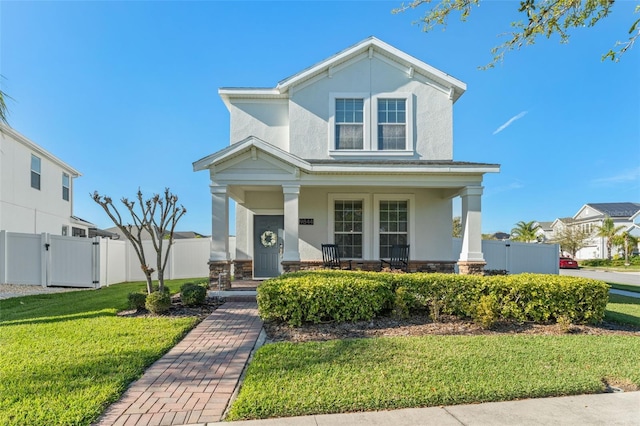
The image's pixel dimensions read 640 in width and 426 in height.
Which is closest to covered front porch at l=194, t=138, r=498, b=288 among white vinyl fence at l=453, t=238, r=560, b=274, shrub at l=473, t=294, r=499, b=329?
shrub at l=473, t=294, r=499, b=329

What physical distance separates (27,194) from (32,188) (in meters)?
0.60

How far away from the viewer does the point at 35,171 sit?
1642cm

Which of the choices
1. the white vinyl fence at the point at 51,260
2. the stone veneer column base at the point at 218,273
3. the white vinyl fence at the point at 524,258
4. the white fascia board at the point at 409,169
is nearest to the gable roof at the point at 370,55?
the white fascia board at the point at 409,169

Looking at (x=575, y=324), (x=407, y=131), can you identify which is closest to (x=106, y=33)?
(x=407, y=131)

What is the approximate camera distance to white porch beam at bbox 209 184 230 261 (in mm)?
8742

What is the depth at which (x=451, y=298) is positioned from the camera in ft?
21.1

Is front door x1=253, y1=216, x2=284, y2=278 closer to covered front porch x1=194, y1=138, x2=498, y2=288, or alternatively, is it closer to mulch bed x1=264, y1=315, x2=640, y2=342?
covered front porch x1=194, y1=138, x2=498, y2=288

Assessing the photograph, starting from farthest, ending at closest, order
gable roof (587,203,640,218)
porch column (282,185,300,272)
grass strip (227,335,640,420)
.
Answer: gable roof (587,203,640,218) < porch column (282,185,300,272) < grass strip (227,335,640,420)

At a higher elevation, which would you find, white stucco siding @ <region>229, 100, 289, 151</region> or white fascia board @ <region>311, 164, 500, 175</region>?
white stucco siding @ <region>229, 100, 289, 151</region>

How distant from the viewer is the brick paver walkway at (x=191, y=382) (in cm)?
308

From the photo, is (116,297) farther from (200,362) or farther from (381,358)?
(381,358)

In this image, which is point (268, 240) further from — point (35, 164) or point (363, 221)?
point (35, 164)

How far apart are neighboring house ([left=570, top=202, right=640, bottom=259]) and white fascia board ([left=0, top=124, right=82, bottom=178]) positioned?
5219 cm

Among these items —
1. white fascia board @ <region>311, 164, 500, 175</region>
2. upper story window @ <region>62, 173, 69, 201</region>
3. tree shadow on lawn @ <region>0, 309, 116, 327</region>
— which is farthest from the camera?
upper story window @ <region>62, 173, 69, 201</region>
